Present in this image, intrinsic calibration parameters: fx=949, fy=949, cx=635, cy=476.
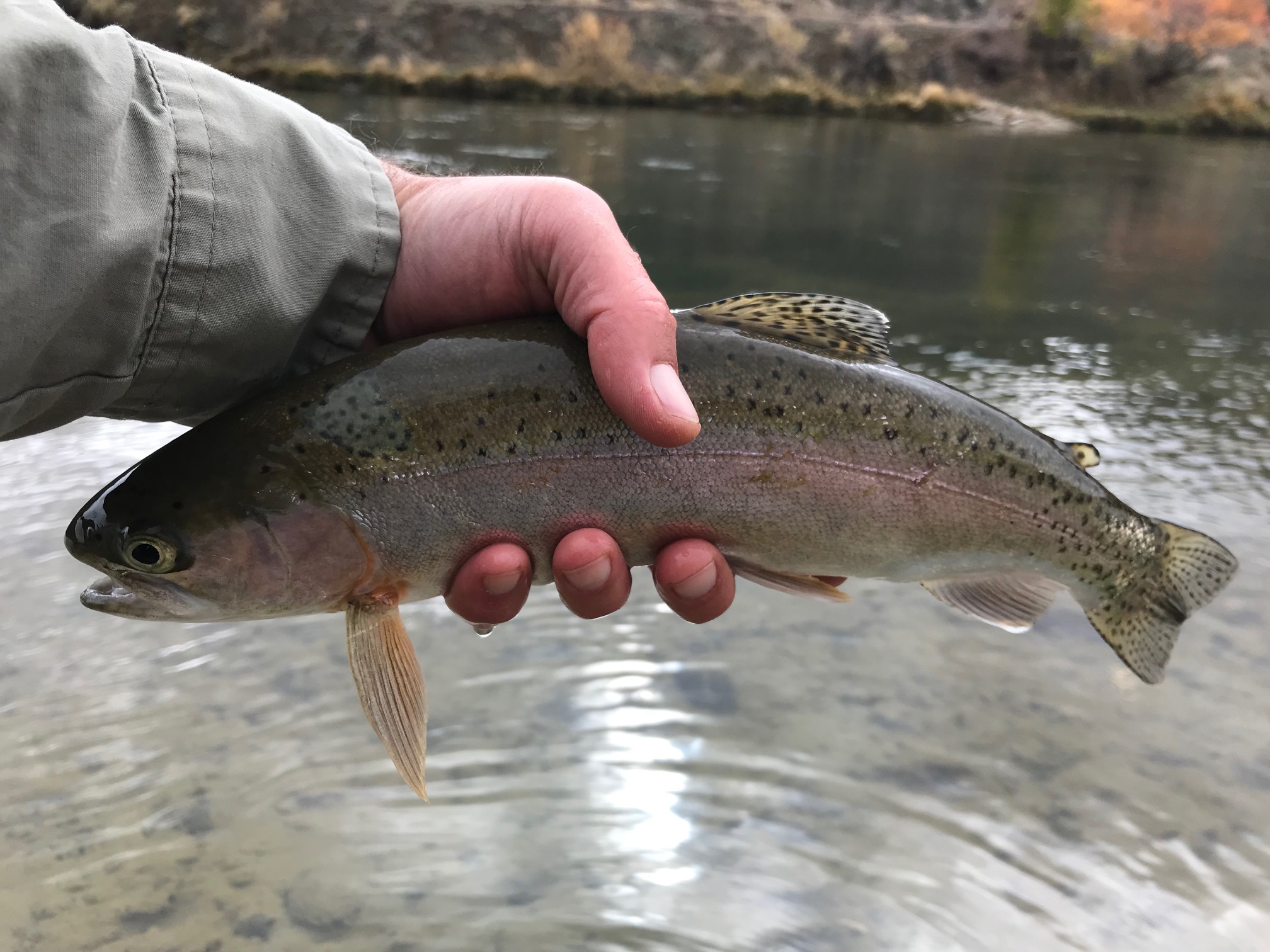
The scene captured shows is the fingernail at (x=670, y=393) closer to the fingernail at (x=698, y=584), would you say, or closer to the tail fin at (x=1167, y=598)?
the fingernail at (x=698, y=584)

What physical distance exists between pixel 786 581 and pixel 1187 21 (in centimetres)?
3385

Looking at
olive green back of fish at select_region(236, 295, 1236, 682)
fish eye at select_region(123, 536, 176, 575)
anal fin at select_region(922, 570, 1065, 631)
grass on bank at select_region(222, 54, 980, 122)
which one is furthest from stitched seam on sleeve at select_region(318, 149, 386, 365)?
grass on bank at select_region(222, 54, 980, 122)

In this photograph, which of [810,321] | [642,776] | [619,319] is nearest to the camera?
[619,319]

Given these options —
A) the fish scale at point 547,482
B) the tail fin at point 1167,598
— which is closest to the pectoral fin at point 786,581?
the fish scale at point 547,482

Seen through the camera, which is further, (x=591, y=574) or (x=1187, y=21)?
(x=1187, y=21)

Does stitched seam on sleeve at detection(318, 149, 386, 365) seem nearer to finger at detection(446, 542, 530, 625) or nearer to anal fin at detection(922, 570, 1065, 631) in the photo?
finger at detection(446, 542, 530, 625)

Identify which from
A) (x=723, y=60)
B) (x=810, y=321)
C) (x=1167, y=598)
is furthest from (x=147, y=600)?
(x=723, y=60)

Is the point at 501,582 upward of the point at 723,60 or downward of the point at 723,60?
downward

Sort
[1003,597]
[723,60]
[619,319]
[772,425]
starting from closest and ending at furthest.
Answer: [619,319]
[772,425]
[1003,597]
[723,60]

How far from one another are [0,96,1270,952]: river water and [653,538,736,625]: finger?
2.88 ft

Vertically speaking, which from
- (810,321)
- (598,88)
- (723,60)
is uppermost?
(723,60)

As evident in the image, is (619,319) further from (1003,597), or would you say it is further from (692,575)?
(1003,597)

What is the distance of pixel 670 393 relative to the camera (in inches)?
55.8

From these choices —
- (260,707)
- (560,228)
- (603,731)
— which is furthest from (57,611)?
(560,228)
